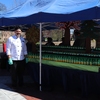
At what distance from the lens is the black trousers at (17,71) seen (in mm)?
6462

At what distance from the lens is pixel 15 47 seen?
629 cm

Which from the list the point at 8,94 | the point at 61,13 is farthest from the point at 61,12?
the point at 8,94

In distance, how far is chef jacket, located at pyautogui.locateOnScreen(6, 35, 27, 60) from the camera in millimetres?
6270

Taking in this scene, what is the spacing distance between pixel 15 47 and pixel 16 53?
16 cm

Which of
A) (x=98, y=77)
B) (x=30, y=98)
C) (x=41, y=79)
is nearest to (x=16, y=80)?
(x=41, y=79)

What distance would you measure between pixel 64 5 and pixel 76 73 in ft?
5.09

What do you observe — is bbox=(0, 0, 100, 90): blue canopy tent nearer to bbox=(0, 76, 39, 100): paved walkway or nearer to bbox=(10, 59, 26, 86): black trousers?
bbox=(10, 59, 26, 86): black trousers

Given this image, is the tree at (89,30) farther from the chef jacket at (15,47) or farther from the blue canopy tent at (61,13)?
the chef jacket at (15,47)

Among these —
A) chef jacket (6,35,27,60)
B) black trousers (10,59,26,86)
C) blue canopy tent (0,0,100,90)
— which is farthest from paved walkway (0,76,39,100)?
blue canopy tent (0,0,100,90)

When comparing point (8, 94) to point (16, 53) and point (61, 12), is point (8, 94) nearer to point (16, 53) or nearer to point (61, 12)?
point (16, 53)

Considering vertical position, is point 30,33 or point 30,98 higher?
point 30,33

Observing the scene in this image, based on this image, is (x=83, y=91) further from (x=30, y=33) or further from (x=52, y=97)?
(x=30, y=33)

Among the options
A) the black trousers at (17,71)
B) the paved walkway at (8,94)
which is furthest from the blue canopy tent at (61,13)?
the paved walkway at (8,94)

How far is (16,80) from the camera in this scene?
664cm
